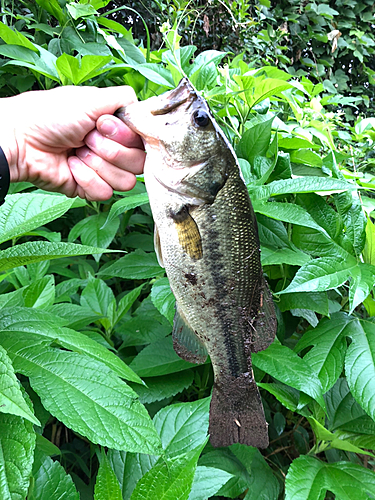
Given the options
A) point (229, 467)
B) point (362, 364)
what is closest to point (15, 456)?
point (229, 467)

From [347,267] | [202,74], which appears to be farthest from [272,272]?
[202,74]

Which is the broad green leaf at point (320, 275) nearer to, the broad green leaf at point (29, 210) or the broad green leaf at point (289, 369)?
the broad green leaf at point (289, 369)

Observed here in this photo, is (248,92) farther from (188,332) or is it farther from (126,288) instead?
(126,288)

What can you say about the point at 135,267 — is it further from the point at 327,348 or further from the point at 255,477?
the point at 255,477

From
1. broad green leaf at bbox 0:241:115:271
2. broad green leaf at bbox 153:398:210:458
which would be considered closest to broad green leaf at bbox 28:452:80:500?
broad green leaf at bbox 153:398:210:458

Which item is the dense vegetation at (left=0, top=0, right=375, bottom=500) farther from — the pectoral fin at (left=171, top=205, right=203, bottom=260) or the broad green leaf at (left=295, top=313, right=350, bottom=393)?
the pectoral fin at (left=171, top=205, right=203, bottom=260)

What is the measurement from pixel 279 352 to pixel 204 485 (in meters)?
0.44

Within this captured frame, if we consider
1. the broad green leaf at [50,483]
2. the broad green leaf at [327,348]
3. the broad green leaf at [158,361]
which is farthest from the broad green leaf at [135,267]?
the broad green leaf at [50,483]

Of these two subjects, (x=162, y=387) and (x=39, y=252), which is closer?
(x=39, y=252)

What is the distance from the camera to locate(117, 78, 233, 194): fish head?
3.48ft

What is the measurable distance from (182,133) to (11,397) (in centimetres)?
77

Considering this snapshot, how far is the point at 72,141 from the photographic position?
135 centimetres

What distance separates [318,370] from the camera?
1.16m

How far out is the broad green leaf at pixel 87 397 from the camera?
74 cm
